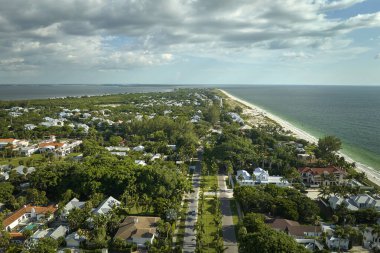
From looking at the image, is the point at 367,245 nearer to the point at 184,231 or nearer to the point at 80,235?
the point at 184,231

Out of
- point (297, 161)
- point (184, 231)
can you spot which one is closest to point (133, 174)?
point (184, 231)

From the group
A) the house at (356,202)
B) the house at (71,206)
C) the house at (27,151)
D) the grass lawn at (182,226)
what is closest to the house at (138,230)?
the grass lawn at (182,226)

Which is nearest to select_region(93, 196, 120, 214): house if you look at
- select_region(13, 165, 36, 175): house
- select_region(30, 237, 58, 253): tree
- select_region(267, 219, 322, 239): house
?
select_region(30, 237, 58, 253): tree

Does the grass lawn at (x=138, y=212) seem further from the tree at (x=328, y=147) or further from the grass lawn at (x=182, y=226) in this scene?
the tree at (x=328, y=147)

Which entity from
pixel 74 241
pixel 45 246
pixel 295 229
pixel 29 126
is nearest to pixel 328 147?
pixel 295 229

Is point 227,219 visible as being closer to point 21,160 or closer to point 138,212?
point 138,212

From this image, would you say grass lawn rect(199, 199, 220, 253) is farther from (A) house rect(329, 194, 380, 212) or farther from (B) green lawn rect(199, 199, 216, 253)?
(A) house rect(329, 194, 380, 212)
